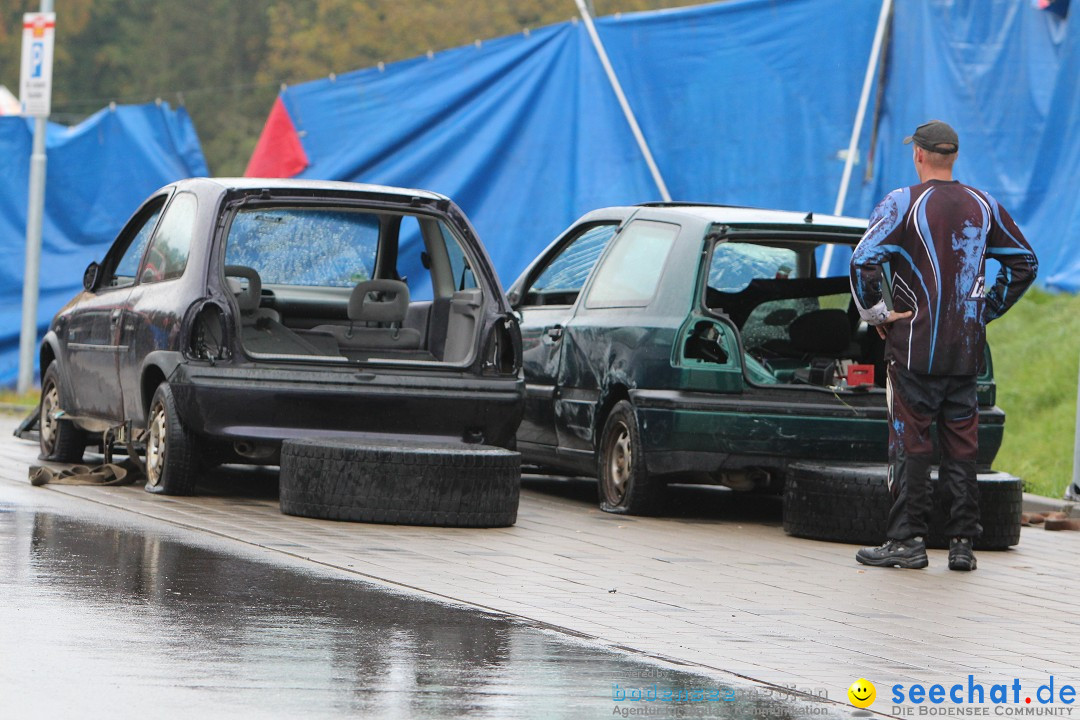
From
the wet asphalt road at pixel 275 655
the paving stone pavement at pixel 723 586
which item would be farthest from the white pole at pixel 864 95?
the wet asphalt road at pixel 275 655

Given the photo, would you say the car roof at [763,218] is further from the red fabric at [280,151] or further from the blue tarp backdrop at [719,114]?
the red fabric at [280,151]

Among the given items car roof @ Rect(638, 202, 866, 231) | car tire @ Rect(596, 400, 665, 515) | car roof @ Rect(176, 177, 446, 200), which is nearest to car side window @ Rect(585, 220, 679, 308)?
car roof @ Rect(638, 202, 866, 231)

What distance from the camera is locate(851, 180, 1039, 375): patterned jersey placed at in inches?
334

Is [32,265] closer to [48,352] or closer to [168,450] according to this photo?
[48,352]

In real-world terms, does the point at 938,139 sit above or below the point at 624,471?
above

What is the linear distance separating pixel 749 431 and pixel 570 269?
2.44 m

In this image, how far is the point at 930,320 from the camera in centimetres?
848

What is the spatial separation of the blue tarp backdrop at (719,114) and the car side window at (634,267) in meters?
5.99

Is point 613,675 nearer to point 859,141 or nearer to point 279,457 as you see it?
point 279,457

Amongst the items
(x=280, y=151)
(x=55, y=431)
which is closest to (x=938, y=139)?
(x=55, y=431)

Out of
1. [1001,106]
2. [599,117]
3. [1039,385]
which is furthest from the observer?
[599,117]

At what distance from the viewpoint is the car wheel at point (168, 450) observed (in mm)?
9820

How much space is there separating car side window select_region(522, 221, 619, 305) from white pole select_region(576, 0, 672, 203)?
594 cm

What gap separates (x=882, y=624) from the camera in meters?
6.84
